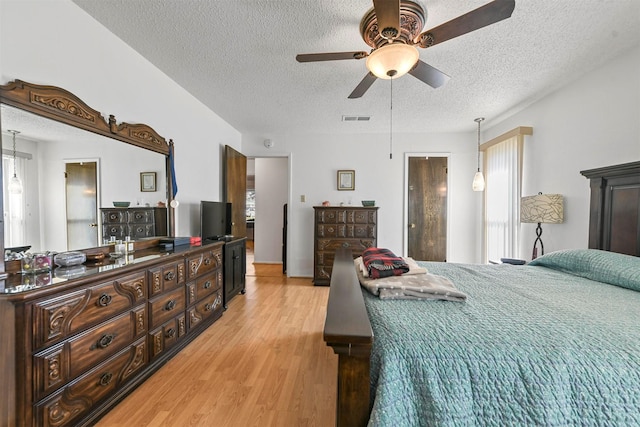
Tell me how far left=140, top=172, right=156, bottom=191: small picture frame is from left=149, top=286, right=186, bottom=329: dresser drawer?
1007mm

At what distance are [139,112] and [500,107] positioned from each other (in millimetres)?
4172

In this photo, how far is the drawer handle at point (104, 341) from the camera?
4.76 ft

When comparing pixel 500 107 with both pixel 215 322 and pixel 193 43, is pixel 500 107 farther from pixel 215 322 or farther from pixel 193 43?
pixel 215 322

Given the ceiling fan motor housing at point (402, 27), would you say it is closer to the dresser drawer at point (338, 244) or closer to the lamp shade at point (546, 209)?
the lamp shade at point (546, 209)

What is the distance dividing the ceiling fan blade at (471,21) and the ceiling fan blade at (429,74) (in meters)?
0.20

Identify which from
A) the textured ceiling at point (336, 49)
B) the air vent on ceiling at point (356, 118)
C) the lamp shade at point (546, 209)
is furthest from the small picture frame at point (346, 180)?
the lamp shade at point (546, 209)

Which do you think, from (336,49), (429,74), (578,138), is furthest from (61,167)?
(578,138)

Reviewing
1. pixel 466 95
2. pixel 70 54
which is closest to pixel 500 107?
pixel 466 95

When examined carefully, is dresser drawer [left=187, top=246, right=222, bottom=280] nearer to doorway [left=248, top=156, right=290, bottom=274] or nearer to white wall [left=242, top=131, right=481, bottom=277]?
white wall [left=242, top=131, right=481, bottom=277]

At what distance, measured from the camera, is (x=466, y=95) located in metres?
3.01

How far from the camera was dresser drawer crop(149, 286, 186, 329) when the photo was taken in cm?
189

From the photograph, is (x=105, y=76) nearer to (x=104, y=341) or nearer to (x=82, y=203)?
(x=82, y=203)

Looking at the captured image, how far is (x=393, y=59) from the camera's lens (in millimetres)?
1507

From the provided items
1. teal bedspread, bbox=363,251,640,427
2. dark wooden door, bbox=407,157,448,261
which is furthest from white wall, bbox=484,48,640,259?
teal bedspread, bbox=363,251,640,427
